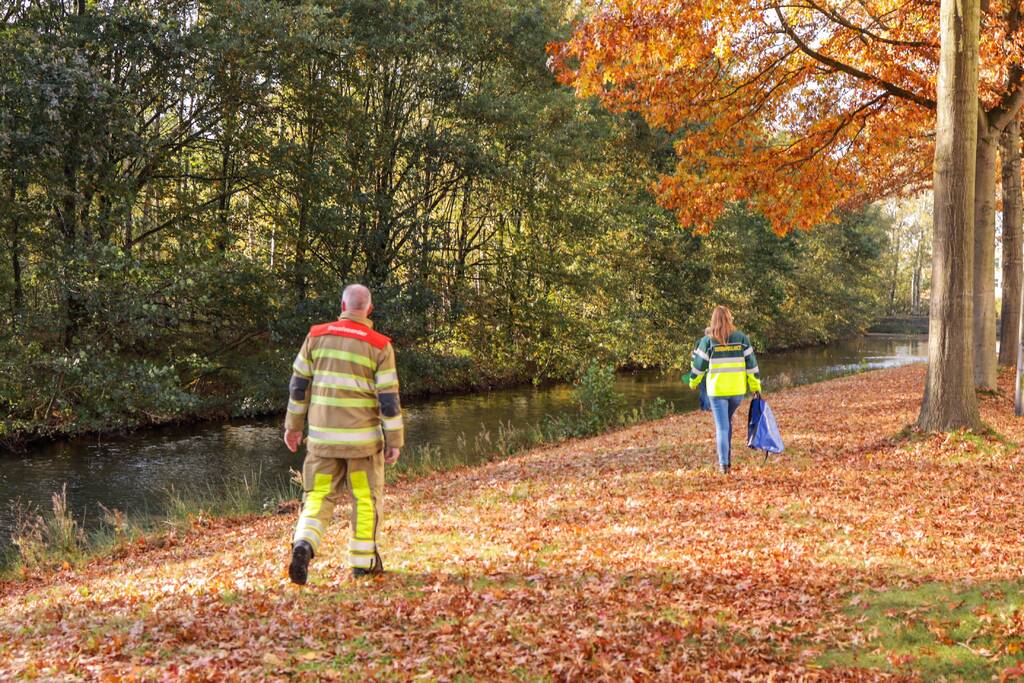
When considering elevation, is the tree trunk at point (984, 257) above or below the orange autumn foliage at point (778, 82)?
below

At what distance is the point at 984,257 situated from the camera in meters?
15.6

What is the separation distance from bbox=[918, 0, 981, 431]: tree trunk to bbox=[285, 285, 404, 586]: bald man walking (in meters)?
8.56

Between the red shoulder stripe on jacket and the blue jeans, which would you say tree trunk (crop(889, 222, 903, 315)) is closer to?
the blue jeans

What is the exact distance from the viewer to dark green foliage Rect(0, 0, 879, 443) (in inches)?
675

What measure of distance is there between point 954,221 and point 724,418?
4.37m

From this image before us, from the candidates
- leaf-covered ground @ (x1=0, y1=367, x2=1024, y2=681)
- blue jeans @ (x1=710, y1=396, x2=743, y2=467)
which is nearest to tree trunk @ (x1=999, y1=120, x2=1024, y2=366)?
leaf-covered ground @ (x1=0, y1=367, x2=1024, y2=681)

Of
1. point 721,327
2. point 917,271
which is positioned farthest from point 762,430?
point 917,271

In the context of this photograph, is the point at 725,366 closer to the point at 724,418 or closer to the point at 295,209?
the point at 724,418

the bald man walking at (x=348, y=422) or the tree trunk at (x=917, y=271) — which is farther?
the tree trunk at (x=917, y=271)

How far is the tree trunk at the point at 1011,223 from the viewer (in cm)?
1886

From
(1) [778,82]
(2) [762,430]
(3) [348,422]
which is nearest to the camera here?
(3) [348,422]

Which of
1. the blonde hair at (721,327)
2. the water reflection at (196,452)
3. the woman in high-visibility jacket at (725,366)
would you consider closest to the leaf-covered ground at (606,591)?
the woman in high-visibility jacket at (725,366)

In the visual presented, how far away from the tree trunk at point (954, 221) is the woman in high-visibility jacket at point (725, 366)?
3202 millimetres

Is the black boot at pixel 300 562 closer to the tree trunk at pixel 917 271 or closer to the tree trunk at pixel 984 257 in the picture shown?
the tree trunk at pixel 984 257
